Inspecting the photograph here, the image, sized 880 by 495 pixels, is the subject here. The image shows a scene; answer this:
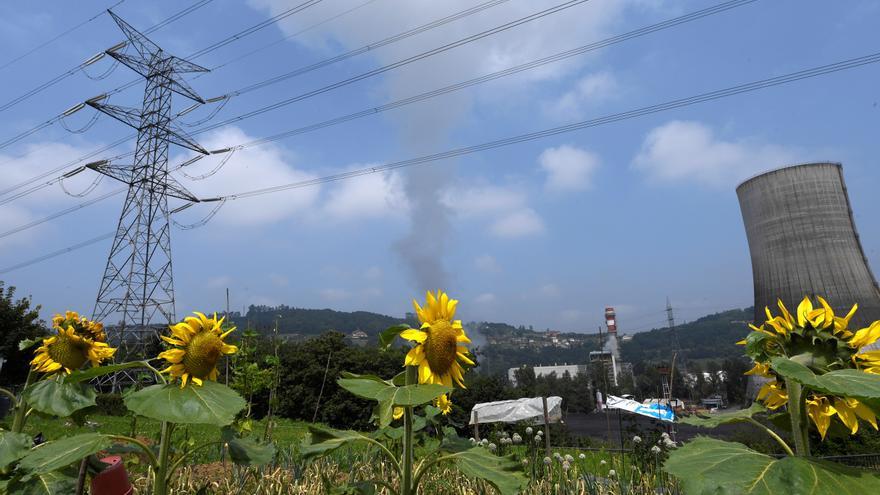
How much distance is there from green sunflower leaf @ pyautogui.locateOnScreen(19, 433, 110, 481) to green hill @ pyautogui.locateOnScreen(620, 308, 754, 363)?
173902mm

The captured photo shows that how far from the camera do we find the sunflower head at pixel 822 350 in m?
1.63

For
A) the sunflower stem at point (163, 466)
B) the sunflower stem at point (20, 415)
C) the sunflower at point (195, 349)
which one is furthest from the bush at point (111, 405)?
the sunflower stem at point (163, 466)

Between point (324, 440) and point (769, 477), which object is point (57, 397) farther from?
point (769, 477)

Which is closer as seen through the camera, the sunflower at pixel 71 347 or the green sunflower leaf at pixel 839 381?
the green sunflower leaf at pixel 839 381

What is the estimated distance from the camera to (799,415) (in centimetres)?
161

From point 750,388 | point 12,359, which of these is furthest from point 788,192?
point 12,359

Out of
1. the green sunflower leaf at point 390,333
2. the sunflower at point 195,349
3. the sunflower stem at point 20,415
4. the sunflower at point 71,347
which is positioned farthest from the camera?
the sunflower at point 71,347

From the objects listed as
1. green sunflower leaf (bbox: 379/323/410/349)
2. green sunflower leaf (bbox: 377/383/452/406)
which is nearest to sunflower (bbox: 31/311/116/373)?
green sunflower leaf (bbox: 379/323/410/349)

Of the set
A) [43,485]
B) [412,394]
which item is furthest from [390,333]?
[43,485]

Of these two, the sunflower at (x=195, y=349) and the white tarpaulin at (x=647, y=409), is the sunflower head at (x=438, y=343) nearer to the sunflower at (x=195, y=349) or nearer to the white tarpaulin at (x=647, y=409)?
the sunflower at (x=195, y=349)

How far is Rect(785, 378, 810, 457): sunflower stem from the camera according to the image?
1.60 meters

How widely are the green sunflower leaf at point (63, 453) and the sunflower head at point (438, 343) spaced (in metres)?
1.23

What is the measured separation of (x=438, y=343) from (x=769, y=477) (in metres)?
1.19

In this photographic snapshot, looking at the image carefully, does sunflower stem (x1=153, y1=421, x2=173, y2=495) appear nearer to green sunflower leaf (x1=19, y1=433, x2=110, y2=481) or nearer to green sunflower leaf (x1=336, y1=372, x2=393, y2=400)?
green sunflower leaf (x1=19, y1=433, x2=110, y2=481)
